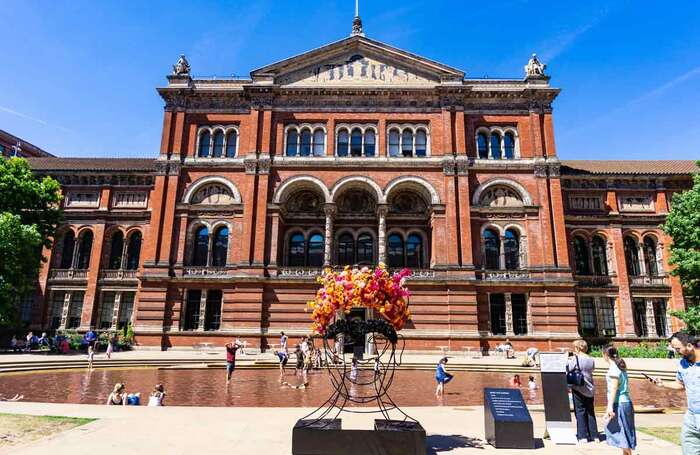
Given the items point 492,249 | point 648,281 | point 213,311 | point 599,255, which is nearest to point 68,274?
point 213,311

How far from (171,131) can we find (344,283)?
30.3m

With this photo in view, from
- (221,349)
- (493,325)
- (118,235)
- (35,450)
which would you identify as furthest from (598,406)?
(118,235)

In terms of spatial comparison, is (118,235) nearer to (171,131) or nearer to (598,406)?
(171,131)

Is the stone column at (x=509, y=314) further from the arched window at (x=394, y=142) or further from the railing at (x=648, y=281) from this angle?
the arched window at (x=394, y=142)

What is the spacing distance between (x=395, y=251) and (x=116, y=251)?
23.9 m

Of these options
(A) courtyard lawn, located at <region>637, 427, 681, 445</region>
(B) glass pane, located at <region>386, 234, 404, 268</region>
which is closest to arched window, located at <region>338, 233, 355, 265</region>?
(B) glass pane, located at <region>386, 234, 404, 268</region>

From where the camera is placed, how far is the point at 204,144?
34031mm

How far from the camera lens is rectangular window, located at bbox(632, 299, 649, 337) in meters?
33.3

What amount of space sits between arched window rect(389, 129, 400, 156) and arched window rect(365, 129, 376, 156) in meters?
1.37

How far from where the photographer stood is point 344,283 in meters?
7.95

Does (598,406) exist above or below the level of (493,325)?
below

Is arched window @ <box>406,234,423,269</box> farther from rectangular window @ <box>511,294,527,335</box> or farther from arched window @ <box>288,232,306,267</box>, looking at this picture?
arched window @ <box>288,232,306,267</box>

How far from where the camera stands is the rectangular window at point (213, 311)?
101 ft

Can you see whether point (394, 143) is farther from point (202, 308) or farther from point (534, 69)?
point (202, 308)
